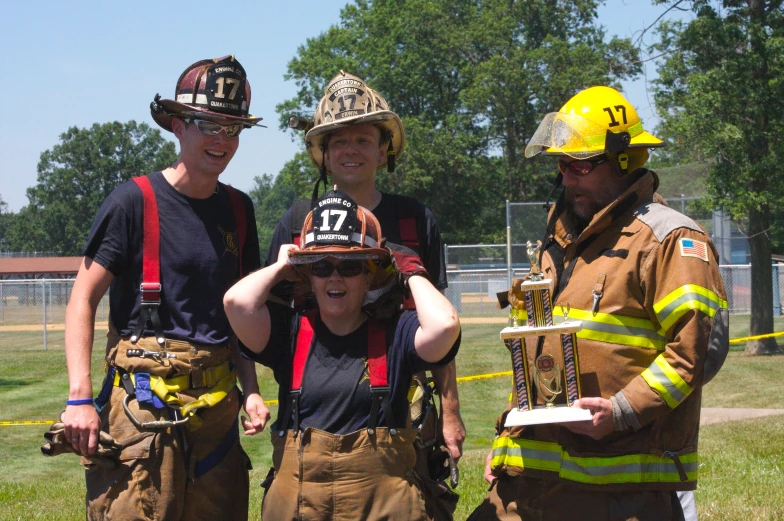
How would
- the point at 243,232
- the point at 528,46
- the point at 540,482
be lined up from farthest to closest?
the point at 528,46, the point at 243,232, the point at 540,482

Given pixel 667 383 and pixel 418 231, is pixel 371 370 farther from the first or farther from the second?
pixel 667 383

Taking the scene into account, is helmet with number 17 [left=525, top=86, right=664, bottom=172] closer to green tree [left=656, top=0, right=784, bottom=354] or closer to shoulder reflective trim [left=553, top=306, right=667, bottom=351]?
shoulder reflective trim [left=553, top=306, right=667, bottom=351]

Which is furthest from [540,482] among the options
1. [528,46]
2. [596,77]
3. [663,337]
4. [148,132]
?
[148,132]

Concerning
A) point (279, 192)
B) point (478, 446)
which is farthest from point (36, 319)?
point (279, 192)

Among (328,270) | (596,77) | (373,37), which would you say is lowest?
(328,270)

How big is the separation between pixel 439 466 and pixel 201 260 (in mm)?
1406

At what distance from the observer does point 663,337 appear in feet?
11.6

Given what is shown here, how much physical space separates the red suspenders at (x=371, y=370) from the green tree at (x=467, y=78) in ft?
155

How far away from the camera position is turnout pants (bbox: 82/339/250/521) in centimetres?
385

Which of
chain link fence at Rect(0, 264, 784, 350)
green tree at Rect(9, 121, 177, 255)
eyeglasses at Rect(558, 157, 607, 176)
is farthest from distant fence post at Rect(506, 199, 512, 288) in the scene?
green tree at Rect(9, 121, 177, 255)

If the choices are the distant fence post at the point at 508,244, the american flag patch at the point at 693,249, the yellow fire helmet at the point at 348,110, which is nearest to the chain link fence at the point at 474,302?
the distant fence post at the point at 508,244

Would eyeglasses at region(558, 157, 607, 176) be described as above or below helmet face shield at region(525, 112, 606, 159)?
below

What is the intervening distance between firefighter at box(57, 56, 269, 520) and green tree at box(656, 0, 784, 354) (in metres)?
15.6

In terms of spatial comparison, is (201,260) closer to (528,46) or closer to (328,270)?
(328,270)
